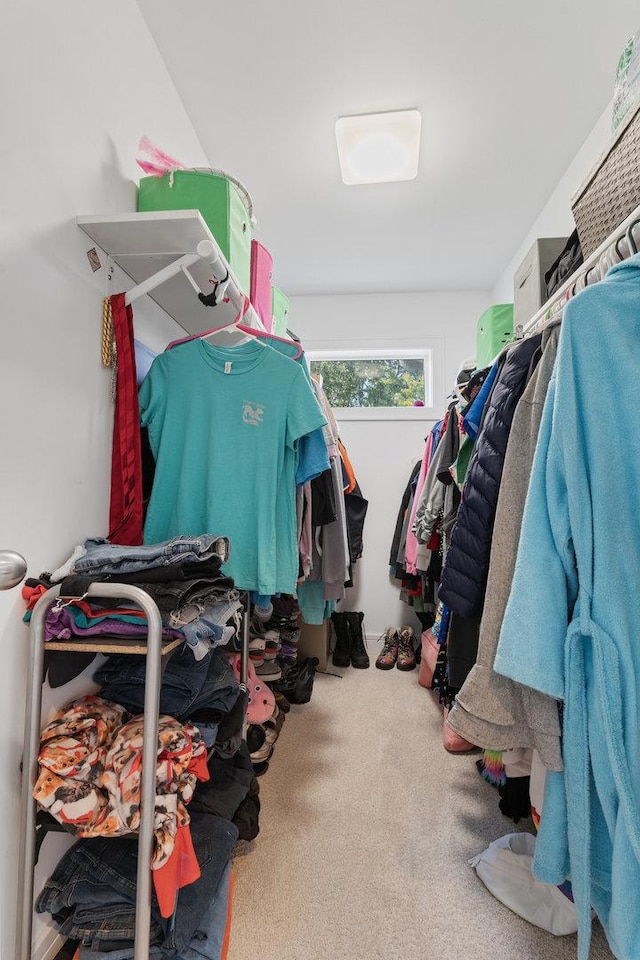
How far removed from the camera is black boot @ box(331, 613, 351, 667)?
3059 millimetres

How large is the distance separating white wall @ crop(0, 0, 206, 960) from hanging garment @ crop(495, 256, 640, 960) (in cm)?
98

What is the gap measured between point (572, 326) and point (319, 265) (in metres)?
2.65

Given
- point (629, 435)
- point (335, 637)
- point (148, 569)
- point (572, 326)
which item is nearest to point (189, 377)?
point (148, 569)

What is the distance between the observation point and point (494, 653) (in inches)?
35.2

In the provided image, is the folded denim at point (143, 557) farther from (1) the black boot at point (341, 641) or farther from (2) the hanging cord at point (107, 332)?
(1) the black boot at point (341, 641)

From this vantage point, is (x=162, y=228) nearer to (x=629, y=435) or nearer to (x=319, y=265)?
(x=629, y=435)

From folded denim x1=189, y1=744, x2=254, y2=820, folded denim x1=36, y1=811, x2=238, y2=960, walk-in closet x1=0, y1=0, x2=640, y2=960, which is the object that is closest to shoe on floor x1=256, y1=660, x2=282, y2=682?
walk-in closet x1=0, y1=0, x2=640, y2=960

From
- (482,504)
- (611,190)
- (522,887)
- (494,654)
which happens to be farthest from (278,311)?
(522,887)

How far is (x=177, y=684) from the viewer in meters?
1.13

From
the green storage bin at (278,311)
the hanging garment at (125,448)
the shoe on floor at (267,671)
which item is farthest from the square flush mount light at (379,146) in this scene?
the shoe on floor at (267,671)

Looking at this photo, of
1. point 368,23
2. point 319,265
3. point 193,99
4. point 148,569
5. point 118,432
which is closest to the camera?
point 148,569

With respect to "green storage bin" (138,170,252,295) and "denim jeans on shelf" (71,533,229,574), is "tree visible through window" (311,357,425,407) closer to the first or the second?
"green storage bin" (138,170,252,295)

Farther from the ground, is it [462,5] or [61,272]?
[462,5]

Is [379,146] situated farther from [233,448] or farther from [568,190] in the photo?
[233,448]
